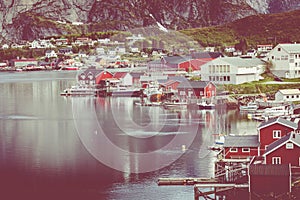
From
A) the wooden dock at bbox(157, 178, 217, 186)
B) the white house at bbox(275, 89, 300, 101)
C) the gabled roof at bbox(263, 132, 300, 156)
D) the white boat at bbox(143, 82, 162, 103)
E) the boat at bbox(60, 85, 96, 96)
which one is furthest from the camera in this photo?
the boat at bbox(60, 85, 96, 96)

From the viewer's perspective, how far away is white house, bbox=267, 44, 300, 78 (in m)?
18.5

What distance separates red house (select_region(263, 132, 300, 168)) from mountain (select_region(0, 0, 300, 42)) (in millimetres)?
38622

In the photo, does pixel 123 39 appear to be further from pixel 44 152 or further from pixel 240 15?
pixel 44 152

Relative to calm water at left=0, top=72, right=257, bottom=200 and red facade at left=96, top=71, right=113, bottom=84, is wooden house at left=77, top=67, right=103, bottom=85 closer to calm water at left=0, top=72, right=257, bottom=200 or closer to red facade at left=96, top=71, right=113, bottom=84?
red facade at left=96, top=71, right=113, bottom=84

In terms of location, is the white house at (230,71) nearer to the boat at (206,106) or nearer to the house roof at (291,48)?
the house roof at (291,48)

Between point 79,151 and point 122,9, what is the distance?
126 ft

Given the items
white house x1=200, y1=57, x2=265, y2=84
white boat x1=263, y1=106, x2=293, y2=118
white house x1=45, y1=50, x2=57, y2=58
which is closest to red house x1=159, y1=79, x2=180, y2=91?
white house x1=200, y1=57, x2=265, y2=84

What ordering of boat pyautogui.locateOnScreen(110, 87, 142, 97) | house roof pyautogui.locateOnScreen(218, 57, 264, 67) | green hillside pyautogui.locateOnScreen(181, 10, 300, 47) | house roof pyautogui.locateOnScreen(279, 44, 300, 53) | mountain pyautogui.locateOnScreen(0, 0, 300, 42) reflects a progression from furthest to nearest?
mountain pyautogui.locateOnScreen(0, 0, 300, 42) → green hillside pyautogui.locateOnScreen(181, 10, 300, 47) → boat pyautogui.locateOnScreen(110, 87, 142, 97) → house roof pyautogui.locateOnScreen(279, 44, 300, 53) → house roof pyautogui.locateOnScreen(218, 57, 264, 67)

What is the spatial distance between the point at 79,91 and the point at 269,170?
533 inches

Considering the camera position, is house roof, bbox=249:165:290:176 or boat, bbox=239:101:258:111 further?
boat, bbox=239:101:258:111

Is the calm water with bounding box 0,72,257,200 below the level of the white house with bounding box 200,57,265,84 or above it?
below

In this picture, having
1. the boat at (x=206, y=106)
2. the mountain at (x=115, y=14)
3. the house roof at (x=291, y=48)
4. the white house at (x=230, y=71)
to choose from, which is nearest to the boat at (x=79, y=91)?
the white house at (x=230, y=71)

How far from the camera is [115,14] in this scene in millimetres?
47875

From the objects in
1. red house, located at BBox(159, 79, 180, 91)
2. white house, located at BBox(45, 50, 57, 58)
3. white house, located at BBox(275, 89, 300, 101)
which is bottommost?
white house, located at BBox(275, 89, 300, 101)
